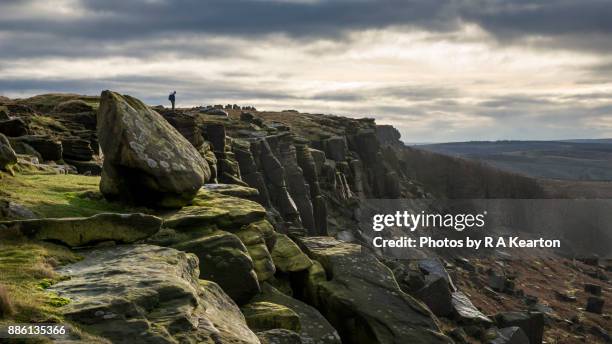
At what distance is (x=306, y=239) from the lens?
104 feet

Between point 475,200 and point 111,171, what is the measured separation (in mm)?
147849

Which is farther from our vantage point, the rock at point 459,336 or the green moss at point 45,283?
the rock at point 459,336

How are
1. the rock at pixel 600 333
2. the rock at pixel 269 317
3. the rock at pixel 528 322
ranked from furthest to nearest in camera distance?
the rock at pixel 600 333 < the rock at pixel 528 322 < the rock at pixel 269 317

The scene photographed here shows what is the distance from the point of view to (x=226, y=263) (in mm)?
20609

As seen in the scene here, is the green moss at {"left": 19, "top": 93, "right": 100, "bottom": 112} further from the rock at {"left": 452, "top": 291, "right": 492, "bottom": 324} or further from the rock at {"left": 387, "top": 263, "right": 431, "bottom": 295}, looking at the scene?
the rock at {"left": 452, "top": 291, "right": 492, "bottom": 324}

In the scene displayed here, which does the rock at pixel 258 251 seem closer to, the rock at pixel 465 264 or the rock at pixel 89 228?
the rock at pixel 89 228

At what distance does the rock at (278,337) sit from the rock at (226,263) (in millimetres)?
2938

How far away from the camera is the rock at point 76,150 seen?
34.0m

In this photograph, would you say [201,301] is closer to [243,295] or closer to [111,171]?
[243,295]

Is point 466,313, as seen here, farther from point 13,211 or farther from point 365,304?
point 13,211

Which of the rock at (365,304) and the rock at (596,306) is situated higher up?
the rock at (365,304)

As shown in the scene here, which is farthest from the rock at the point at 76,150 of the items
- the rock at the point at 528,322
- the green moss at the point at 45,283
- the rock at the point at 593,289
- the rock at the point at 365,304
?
the rock at the point at 593,289

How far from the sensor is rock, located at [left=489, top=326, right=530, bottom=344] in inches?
1515

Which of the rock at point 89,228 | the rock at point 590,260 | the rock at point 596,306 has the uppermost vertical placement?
the rock at point 89,228
